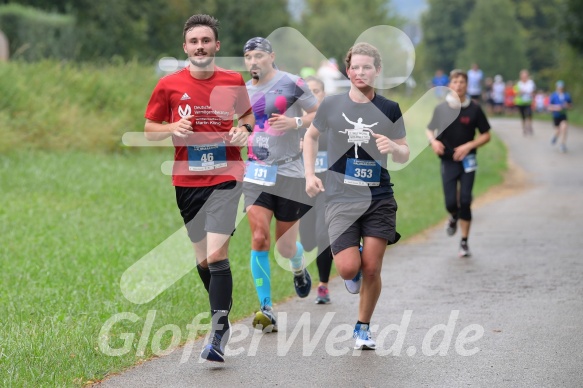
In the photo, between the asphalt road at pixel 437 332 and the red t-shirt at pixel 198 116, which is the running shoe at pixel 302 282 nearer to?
the asphalt road at pixel 437 332

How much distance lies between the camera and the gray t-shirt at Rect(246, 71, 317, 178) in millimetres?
8391

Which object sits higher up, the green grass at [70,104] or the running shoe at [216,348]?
the green grass at [70,104]

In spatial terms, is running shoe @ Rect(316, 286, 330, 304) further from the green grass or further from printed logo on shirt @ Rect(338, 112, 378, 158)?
the green grass

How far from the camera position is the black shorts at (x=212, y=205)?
277 inches

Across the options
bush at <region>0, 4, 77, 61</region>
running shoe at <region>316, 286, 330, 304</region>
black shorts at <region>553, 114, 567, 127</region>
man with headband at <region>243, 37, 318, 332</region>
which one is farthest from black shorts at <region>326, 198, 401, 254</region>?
bush at <region>0, 4, 77, 61</region>

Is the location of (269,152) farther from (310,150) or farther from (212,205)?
(212,205)

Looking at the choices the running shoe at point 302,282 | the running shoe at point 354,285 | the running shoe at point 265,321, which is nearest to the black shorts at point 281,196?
the running shoe at point 302,282

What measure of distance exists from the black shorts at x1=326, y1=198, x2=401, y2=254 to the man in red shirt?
2.59ft

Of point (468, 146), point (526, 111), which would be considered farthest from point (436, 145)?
point (526, 111)

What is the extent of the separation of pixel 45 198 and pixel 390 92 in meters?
24.5

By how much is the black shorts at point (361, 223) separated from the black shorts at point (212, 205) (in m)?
0.78

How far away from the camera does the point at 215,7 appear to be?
5528 cm

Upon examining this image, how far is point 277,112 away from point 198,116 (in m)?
1.51

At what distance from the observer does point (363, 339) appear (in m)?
7.31
